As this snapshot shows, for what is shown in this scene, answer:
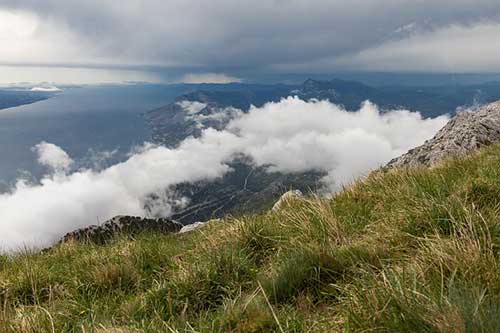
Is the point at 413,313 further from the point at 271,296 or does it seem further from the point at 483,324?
the point at 271,296

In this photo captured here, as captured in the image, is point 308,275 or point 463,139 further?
point 463,139

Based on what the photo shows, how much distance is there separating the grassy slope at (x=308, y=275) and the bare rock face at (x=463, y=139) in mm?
10442

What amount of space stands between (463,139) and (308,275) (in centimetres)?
1767

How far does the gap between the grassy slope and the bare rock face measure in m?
10.4

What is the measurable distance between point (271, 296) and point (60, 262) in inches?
235

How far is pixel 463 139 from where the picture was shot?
806 inches

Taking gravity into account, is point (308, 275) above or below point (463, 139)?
above

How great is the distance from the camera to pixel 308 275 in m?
5.90

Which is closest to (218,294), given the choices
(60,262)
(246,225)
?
(246,225)

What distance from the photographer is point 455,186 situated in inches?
321

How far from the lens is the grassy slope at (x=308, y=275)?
4039mm

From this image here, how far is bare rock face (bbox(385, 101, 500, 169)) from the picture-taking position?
19.8 metres

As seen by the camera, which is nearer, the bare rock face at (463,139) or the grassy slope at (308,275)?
the grassy slope at (308,275)

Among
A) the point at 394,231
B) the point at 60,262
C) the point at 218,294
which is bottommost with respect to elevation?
the point at 60,262
